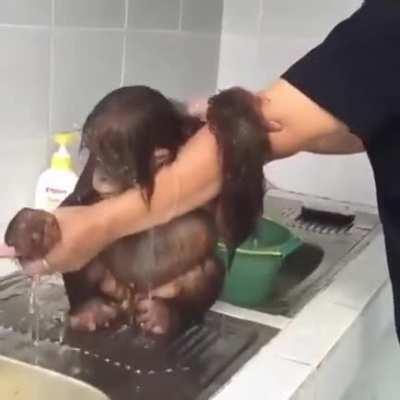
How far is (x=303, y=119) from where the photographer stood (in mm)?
819

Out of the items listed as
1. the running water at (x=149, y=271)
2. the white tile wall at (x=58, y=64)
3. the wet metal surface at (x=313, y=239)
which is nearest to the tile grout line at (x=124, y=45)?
the white tile wall at (x=58, y=64)

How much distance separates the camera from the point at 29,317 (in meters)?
0.92

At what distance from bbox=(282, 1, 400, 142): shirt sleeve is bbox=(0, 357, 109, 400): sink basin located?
0.35 m

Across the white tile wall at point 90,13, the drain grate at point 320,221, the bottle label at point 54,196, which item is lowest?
the drain grate at point 320,221

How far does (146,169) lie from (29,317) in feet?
0.79

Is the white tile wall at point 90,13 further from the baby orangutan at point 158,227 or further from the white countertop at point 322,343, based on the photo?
the white countertop at point 322,343

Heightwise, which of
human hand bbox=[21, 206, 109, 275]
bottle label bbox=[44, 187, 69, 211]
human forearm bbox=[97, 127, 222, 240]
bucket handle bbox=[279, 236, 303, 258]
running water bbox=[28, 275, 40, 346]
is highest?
human forearm bbox=[97, 127, 222, 240]

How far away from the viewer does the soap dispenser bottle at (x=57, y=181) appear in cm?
107

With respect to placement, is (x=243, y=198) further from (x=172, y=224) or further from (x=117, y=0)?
(x=117, y=0)

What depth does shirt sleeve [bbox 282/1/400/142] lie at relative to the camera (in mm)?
791

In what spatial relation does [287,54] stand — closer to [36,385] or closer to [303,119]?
[303,119]

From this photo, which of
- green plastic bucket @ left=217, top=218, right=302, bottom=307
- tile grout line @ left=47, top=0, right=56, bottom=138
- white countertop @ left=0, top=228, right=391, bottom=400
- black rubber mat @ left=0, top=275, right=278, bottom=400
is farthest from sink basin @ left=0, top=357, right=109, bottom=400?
tile grout line @ left=47, top=0, right=56, bottom=138

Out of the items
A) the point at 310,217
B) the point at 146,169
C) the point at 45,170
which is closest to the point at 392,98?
the point at 146,169

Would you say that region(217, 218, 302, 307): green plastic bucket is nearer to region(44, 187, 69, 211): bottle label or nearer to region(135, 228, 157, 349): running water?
region(135, 228, 157, 349): running water
